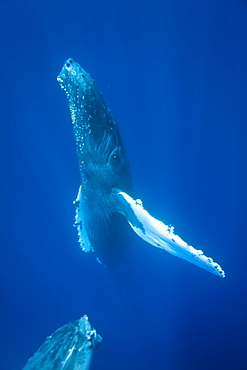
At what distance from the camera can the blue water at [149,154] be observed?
36.6 feet

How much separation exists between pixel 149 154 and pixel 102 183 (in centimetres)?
702

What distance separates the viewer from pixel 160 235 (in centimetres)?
454

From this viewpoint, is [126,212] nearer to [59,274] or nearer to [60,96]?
[60,96]

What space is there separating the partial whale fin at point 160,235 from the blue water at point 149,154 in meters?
7.04

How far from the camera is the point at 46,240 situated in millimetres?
14430

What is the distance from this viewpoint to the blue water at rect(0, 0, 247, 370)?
36.6ft

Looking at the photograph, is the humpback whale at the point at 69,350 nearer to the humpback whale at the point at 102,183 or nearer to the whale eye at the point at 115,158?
the humpback whale at the point at 102,183

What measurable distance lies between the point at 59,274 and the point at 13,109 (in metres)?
8.58

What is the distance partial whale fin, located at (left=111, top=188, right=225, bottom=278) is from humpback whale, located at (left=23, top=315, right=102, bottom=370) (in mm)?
2388

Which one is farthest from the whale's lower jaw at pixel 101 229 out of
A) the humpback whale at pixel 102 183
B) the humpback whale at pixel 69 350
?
the humpback whale at pixel 69 350

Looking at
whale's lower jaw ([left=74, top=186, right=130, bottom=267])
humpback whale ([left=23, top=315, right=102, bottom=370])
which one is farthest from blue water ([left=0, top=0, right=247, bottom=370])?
humpback whale ([left=23, top=315, right=102, bottom=370])

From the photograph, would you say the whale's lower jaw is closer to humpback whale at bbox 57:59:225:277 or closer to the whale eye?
humpback whale at bbox 57:59:225:277

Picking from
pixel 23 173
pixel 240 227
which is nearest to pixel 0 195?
pixel 23 173

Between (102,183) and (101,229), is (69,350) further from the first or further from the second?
(102,183)
